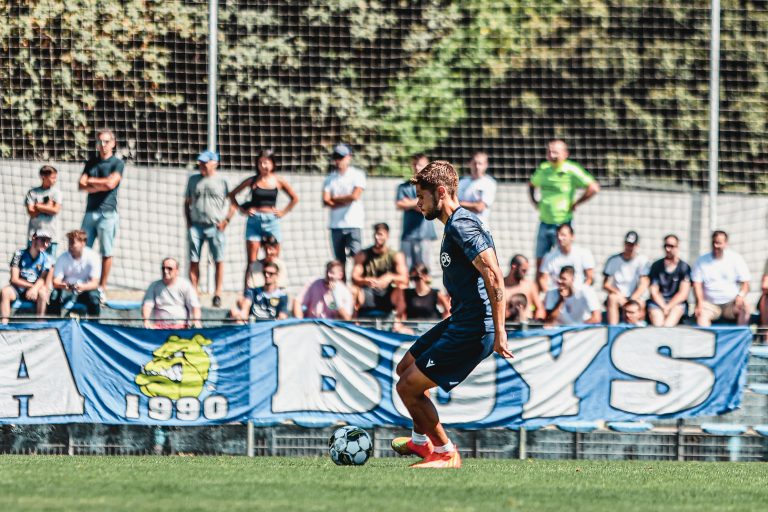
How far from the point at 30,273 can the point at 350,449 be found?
715 centimetres

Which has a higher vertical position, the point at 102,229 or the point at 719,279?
the point at 102,229

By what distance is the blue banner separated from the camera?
1271cm

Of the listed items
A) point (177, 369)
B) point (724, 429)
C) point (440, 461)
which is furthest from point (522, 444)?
point (440, 461)

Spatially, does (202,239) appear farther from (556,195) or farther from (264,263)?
(556,195)

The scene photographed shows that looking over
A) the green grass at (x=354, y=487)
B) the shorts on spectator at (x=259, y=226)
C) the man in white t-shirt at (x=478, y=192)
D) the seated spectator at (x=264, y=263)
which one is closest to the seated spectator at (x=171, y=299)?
the seated spectator at (x=264, y=263)

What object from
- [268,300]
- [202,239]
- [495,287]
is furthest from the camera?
[202,239]

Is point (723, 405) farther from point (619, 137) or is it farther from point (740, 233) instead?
point (619, 137)

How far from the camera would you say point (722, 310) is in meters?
15.4

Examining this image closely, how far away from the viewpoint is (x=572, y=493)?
825cm

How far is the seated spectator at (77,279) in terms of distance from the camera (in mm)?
15180

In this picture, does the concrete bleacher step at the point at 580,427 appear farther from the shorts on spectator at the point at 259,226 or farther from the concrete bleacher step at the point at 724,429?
the shorts on spectator at the point at 259,226

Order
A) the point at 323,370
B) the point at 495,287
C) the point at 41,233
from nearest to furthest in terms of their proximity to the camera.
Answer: the point at 495,287 → the point at 323,370 → the point at 41,233

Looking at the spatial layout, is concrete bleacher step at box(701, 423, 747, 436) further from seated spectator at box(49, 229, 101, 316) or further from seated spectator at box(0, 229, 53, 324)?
seated spectator at box(0, 229, 53, 324)

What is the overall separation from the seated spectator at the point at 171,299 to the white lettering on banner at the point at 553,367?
365 cm
